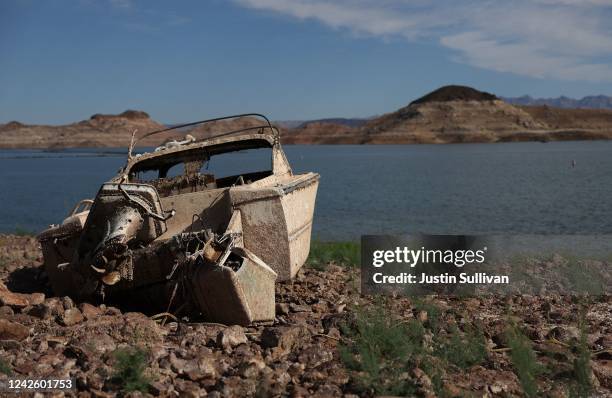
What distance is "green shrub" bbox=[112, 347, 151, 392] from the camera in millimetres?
5070

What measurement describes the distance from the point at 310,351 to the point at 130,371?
145 cm

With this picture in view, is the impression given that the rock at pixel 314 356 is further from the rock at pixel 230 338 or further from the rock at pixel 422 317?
the rock at pixel 422 317

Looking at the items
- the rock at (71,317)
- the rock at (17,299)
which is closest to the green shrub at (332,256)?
the rock at (17,299)

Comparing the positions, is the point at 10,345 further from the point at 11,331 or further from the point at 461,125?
the point at 461,125

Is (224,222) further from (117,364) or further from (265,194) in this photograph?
(117,364)

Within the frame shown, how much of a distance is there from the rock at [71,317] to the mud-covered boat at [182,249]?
1.88 feet

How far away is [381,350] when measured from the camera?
593 cm

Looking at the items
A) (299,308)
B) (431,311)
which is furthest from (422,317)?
(299,308)

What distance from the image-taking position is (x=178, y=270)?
7.14m

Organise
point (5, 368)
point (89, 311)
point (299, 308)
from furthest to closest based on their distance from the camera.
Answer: point (299, 308)
point (89, 311)
point (5, 368)

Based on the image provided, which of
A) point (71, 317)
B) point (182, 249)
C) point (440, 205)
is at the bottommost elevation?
point (440, 205)

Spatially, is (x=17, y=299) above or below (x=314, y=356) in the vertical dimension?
above

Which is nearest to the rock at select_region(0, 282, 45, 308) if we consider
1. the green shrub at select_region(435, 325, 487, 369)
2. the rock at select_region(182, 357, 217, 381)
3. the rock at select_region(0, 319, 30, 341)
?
the rock at select_region(0, 319, 30, 341)

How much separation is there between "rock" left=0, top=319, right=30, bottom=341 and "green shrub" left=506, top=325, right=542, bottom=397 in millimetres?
4056
